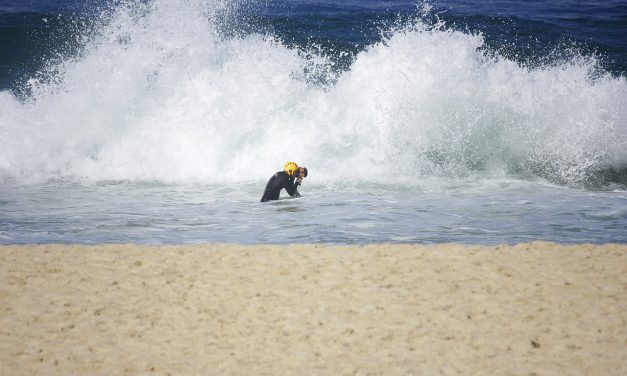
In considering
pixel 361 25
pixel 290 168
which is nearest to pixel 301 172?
pixel 290 168

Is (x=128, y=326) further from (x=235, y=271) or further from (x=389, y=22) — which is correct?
(x=389, y=22)

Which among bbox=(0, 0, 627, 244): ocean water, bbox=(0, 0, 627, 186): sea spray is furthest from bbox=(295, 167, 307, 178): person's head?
bbox=(0, 0, 627, 186): sea spray

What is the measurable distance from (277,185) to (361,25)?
45.6 feet

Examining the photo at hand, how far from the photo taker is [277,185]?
10219 mm

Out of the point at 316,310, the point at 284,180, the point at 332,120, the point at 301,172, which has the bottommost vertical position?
the point at 316,310

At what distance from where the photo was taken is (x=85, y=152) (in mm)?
13719

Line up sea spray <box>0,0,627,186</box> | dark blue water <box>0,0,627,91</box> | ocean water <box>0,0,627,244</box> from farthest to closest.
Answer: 1. dark blue water <box>0,0,627,91</box>
2. sea spray <box>0,0,627,186</box>
3. ocean water <box>0,0,627,244</box>

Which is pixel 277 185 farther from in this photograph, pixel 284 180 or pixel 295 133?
pixel 295 133

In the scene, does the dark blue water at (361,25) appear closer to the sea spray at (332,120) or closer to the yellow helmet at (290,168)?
the sea spray at (332,120)

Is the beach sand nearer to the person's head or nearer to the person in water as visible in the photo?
the person's head

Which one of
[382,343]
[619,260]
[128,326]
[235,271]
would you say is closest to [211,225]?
[235,271]

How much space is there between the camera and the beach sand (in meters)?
4.43

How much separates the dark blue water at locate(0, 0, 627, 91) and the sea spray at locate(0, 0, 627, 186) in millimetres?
4461

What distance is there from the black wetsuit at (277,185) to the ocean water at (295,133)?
225 mm
